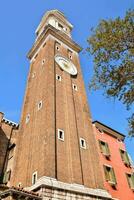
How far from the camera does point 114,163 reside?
21.2 metres

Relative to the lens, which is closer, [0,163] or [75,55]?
[0,163]

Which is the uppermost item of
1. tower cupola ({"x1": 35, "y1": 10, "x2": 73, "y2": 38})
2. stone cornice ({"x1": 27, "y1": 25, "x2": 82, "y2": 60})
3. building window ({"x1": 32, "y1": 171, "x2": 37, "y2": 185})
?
tower cupola ({"x1": 35, "y1": 10, "x2": 73, "y2": 38})

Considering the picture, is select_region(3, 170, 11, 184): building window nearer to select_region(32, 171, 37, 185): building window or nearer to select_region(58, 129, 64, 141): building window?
select_region(32, 171, 37, 185): building window

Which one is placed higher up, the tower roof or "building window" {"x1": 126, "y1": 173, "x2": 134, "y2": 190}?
the tower roof

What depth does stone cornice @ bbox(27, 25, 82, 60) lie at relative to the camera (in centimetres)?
2886

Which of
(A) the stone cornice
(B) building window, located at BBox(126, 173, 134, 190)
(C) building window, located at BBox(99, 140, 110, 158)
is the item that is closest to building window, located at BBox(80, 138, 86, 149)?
(C) building window, located at BBox(99, 140, 110, 158)

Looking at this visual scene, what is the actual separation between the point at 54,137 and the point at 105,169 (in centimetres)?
573

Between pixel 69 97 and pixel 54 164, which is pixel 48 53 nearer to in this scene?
pixel 69 97

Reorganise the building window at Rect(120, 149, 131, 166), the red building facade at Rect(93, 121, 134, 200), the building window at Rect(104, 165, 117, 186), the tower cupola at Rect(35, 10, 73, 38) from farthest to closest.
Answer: the tower cupola at Rect(35, 10, 73, 38) → the building window at Rect(120, 149, 131, 166) → the red building facade at Rect(93, 121, 134, 200) → the building window at Rect(104, 165, 117, 186)

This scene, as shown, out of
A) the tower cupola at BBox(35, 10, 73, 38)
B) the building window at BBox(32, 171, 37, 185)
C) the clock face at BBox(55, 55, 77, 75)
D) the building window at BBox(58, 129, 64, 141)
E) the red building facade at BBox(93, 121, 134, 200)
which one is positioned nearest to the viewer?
the building window at BBox(32, 171, 37, 185)

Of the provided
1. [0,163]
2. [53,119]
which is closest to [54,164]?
[53,119]

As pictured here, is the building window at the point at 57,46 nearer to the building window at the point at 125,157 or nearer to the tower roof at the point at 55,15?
the tower roof at the point at 55,15

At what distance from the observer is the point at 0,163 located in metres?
22.9

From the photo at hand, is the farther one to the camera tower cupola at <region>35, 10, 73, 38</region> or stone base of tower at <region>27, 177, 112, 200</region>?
tower cupola at <region>35, 10, 73, 38</region>
